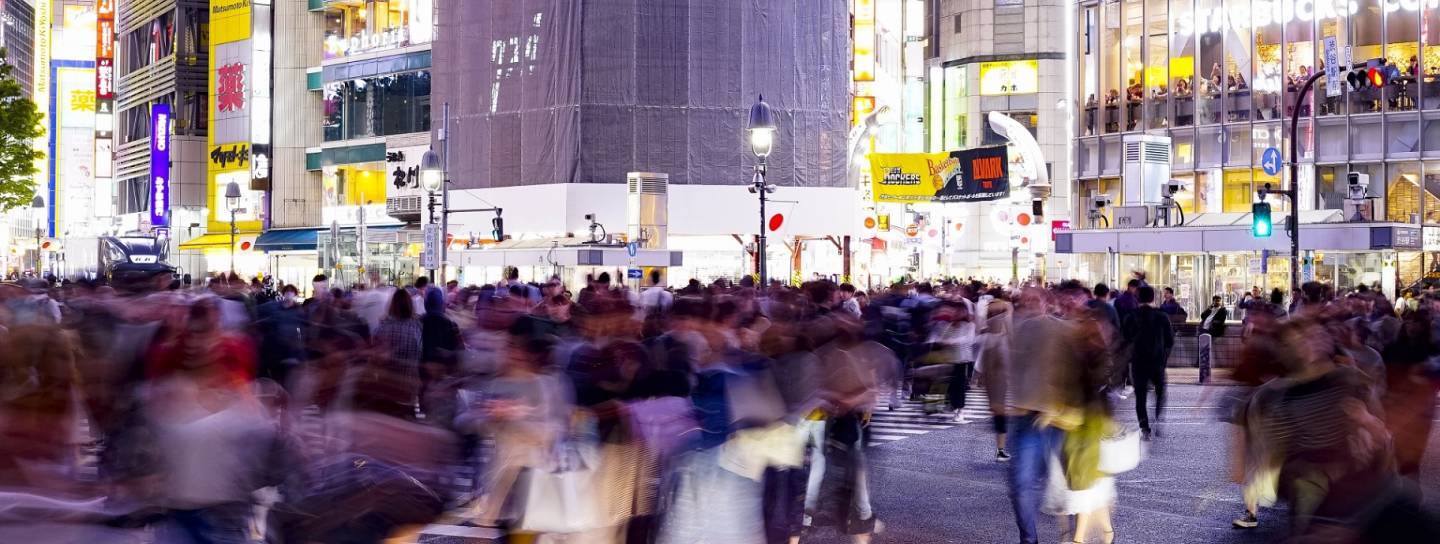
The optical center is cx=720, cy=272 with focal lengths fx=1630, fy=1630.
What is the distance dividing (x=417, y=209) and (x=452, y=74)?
5555mm

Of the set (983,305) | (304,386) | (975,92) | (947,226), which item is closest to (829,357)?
(304,386)

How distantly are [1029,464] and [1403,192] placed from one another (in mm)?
45018

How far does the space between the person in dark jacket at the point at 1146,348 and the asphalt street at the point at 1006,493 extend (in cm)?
46

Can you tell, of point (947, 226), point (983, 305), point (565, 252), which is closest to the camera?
point (983, 305)

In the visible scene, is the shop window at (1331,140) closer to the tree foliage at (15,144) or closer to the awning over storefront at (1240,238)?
the awning over storefront at (1240,238)

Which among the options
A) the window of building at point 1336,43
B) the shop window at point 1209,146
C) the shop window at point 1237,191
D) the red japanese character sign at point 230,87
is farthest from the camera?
the red japanese character sign at point 230,87

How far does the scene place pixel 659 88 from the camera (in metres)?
60.1

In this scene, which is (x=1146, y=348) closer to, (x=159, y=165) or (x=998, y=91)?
(x=998, y=91)

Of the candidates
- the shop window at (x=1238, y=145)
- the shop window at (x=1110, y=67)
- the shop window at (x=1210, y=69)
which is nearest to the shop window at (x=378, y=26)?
the shop window at (x=1110, y=67)

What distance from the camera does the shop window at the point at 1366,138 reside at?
51.5 metres

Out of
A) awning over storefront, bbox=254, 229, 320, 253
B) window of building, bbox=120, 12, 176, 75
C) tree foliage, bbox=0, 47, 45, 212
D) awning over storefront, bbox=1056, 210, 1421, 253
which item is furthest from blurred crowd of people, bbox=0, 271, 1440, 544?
window of building, bbox=120, 12, 176, 75

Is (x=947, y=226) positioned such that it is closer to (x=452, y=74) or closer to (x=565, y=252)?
(x=565, y=252)

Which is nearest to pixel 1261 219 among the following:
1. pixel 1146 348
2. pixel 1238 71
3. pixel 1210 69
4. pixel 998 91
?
pixel 1146 348

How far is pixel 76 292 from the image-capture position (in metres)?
21.4
